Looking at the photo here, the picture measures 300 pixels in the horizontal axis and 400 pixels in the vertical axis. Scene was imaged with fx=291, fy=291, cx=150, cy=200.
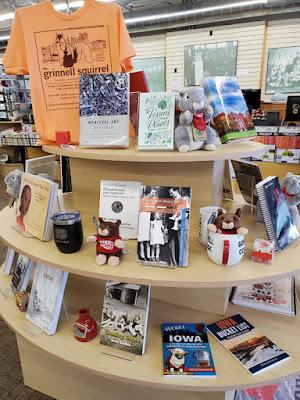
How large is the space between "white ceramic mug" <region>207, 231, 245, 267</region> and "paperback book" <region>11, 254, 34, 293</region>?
94 centimetres

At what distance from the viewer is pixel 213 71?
6766 millimetres

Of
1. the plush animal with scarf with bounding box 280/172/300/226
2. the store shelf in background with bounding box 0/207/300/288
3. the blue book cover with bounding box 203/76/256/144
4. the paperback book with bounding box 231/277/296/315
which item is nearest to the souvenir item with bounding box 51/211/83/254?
the store shelf in background with bounding box 0/207/300/288

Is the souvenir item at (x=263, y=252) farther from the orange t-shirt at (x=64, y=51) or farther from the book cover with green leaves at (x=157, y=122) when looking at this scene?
the orange t-shirt at (x=64, y=51)

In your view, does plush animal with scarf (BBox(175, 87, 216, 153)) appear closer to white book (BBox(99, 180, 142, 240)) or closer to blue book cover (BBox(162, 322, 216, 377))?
white book (BBox(99, 180, 142, 240))

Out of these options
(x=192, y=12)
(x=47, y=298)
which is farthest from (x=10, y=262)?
(x=192, y=12)

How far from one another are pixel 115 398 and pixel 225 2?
6528 mm

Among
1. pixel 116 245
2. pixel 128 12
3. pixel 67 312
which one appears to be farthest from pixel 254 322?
pixel 128 12

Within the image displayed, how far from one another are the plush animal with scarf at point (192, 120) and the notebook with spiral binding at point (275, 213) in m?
0.24

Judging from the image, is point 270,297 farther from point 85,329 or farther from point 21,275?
point 21,275

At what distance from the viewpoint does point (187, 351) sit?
42.8 inches

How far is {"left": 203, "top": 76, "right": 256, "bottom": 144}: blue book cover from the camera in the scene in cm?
109

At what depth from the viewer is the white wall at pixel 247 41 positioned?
613 cm

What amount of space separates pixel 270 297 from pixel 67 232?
3.23ft

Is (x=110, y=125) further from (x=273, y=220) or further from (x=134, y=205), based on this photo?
(x=273, y=220)
